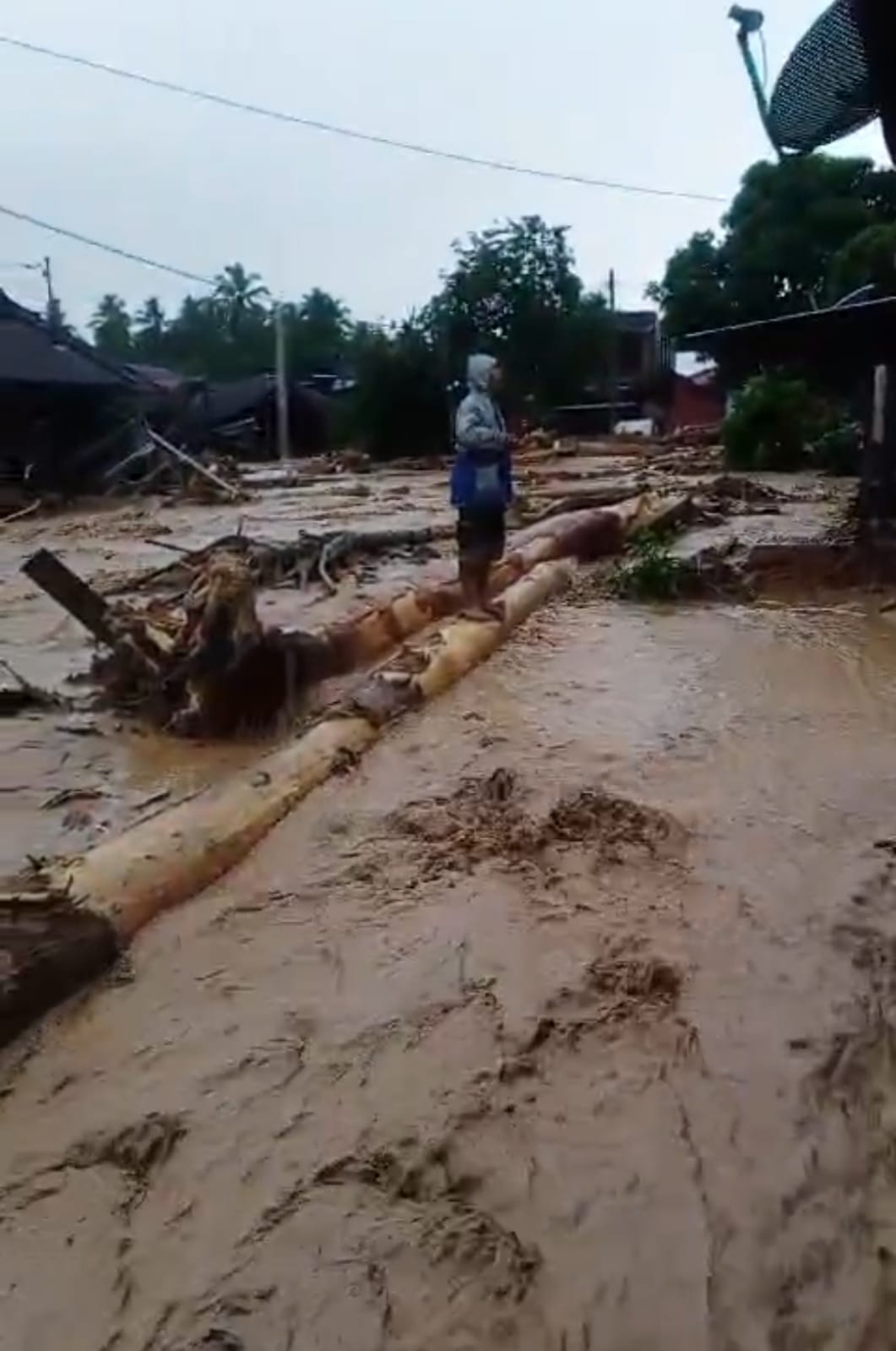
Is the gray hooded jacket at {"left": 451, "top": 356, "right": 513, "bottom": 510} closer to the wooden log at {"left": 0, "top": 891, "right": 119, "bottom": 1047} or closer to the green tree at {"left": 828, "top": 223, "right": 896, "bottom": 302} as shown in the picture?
the wooden log at {"left": 0, "top": 891, "right": 119, "bottom": 1047}

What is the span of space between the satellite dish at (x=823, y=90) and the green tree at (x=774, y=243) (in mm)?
28172

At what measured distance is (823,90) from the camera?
2826mm

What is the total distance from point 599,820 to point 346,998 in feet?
5.66

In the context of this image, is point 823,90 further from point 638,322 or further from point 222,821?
point 638,322

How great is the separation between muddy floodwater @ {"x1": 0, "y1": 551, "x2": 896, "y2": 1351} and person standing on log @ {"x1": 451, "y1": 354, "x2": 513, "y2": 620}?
3.77 metres

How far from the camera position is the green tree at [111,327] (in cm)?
7481

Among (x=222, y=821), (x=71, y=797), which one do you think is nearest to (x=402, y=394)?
(x=71, y=797)

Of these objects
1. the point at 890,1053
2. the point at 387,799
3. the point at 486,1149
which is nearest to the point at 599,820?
the point at 387,799

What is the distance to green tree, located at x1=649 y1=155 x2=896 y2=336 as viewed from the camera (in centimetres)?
3138

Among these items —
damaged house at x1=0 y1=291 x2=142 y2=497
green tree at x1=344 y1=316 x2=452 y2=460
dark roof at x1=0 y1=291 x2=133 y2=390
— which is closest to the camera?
dark roof at x1=0 y1=291 x2=133 y2=390

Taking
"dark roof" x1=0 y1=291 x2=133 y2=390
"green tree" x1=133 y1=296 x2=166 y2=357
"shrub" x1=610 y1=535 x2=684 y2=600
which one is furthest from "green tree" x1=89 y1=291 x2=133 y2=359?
"shrub" x1=610 y1=535 x2=684 y2=600

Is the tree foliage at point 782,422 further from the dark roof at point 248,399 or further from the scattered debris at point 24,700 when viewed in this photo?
the scattered debris at point 24,700

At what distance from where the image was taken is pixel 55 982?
3770 mm

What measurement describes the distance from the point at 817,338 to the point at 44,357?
19.0m
